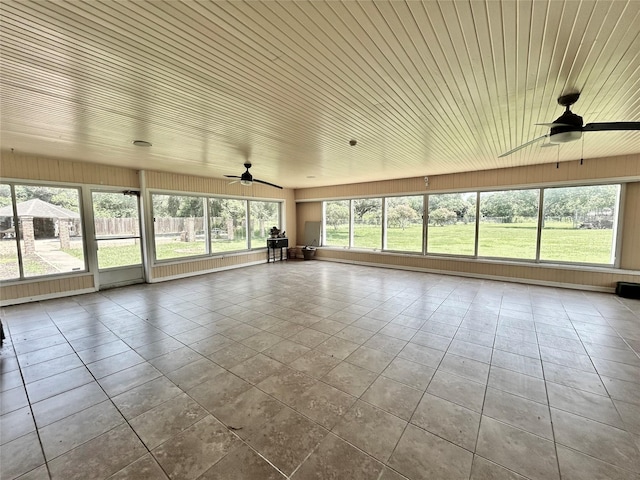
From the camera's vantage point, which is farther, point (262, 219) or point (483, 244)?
point (262, 219)

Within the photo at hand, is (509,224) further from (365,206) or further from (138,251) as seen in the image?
(138,251)

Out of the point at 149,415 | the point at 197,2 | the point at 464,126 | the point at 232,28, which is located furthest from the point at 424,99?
the point at 149,415

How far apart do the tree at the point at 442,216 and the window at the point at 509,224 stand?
731mm

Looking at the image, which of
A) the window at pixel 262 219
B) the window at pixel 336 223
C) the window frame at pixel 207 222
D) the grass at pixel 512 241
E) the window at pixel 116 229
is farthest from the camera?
the window at pixel 336 223

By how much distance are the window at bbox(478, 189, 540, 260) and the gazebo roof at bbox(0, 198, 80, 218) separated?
9895 millimetres

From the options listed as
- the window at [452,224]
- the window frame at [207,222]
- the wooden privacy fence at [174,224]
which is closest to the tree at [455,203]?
the window at [452,224]

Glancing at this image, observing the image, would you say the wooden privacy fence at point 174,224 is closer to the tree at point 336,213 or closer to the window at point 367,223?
the tree at point 336,213

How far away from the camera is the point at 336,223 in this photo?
10.1 metres

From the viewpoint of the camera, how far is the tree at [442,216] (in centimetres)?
751

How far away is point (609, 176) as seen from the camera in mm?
5465

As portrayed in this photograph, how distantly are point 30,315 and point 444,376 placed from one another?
6363mm

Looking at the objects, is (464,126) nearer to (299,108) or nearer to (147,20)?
(299,108)

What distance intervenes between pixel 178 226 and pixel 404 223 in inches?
265

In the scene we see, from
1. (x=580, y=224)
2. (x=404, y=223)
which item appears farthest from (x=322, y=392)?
(x=580, y=224)
